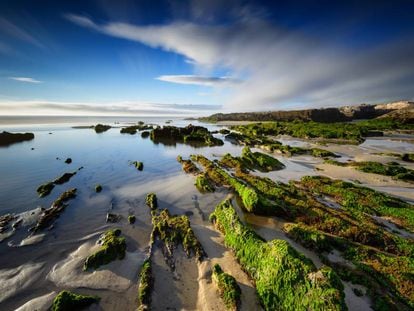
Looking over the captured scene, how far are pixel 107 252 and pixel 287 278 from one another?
276 inches

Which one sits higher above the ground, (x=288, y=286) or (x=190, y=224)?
(x=288, y=286)

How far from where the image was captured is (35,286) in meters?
7.40

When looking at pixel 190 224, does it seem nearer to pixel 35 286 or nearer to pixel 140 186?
pixel 35 286

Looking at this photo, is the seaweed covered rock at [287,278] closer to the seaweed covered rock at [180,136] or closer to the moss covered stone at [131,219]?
the moss covered stone at [131,219]

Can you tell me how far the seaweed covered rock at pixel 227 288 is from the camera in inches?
252

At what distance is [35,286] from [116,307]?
10.9 feet

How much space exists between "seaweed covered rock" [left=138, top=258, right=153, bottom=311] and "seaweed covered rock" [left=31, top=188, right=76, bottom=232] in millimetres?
7096

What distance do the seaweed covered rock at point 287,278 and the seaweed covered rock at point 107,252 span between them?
197 inches

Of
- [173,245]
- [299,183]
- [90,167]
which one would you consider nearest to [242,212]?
[173,245]

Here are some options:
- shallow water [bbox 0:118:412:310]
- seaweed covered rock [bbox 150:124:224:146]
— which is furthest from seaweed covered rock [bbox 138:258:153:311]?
seaweed covered rock [bbox 150:124:224:146]

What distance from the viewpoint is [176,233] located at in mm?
10117

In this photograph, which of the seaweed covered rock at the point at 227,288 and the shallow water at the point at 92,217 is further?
the shallow water at the point at 92,217

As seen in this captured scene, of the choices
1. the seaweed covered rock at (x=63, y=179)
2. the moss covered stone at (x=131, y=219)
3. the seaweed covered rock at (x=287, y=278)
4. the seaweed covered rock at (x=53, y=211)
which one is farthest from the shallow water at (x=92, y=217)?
the seaweed covered rock at (x=287, y=278)

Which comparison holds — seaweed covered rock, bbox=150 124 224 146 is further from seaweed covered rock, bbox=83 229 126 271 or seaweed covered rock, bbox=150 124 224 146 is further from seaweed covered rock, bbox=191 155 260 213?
seaweed covered rock, bbox=83 229 126 271
